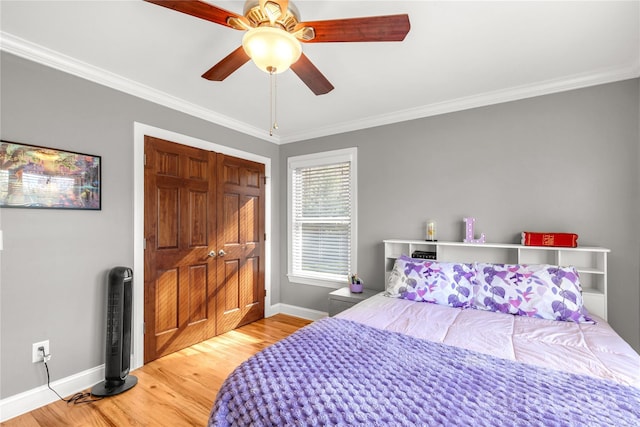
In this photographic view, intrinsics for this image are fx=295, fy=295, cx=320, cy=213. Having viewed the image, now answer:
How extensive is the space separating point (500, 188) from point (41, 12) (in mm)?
3661

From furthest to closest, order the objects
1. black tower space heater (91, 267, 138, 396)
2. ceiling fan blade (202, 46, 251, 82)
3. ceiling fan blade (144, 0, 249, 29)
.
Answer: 1. black tower space heater (91, 267, 138, 396)
2. ceiling fan blade (202, 46, 251, 82)
3. ceiling fan blade (144, 0, 249, 29)

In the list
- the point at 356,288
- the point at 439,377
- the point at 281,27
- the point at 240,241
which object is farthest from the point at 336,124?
the point at 439,377

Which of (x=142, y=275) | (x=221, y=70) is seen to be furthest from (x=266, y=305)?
(x=221, y=70)

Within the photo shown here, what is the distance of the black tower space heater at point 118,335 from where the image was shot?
2.31 m

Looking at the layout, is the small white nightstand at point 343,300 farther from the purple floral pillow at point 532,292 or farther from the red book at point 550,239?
the red book at point 550,239

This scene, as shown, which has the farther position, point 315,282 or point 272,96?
point 315,282

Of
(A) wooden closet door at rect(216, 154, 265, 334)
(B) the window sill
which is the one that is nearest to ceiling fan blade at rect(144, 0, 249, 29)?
(A) wooden closet door at rect(216, 154, 265, 334)

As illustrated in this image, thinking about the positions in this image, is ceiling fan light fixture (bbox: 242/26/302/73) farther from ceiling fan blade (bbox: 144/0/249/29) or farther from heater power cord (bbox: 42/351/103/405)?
heater power cord (bbox: 42/351/103/405)

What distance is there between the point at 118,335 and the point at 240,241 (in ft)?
5.12

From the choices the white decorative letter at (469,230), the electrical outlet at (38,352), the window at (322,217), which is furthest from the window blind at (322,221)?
the electrical outlet at (38,352)

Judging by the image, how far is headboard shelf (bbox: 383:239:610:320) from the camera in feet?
7.60

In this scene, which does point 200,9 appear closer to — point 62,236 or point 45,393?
point 62,236

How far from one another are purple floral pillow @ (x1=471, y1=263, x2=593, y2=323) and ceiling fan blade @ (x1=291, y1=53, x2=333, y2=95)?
6.33 ft

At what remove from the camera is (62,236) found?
222cm
